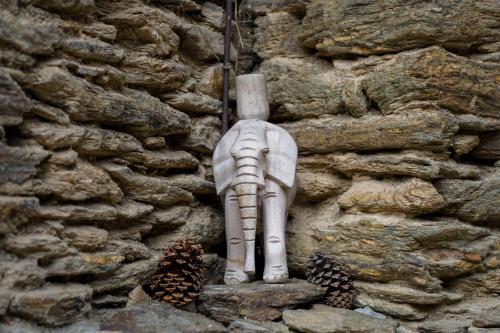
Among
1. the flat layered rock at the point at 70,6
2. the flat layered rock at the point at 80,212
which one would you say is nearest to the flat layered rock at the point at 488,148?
the flat layered rock at the point at 80,212

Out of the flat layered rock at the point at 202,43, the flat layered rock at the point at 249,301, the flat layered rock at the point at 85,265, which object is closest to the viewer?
the flat layered rock at the point at 85,265

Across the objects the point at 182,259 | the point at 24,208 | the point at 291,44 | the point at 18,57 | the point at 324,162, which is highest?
the point at 291,44

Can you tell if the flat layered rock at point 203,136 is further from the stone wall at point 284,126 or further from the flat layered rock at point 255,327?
the flat layered rock at point 255,327

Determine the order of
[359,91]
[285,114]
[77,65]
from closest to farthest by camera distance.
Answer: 1. [77,65]
2. [359,91]
3. [285,114]

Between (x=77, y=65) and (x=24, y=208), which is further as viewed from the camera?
(x=77, y=65)

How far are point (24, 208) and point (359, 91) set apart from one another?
5.64ft

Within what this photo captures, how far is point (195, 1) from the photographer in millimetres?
3617

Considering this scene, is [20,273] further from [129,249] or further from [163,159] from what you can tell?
[163,159]

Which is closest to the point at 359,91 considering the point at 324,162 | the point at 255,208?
the point at 324,162

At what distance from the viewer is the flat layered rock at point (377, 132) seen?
3.21m

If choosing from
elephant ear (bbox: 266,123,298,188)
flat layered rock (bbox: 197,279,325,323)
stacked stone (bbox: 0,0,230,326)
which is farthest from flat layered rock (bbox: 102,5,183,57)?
flat layered rock (bbox: 197,279,325,323)

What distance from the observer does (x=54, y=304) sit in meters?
2.46

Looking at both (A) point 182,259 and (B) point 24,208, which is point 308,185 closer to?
(A) point 182,259

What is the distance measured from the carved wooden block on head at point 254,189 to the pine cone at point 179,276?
0.84ft
